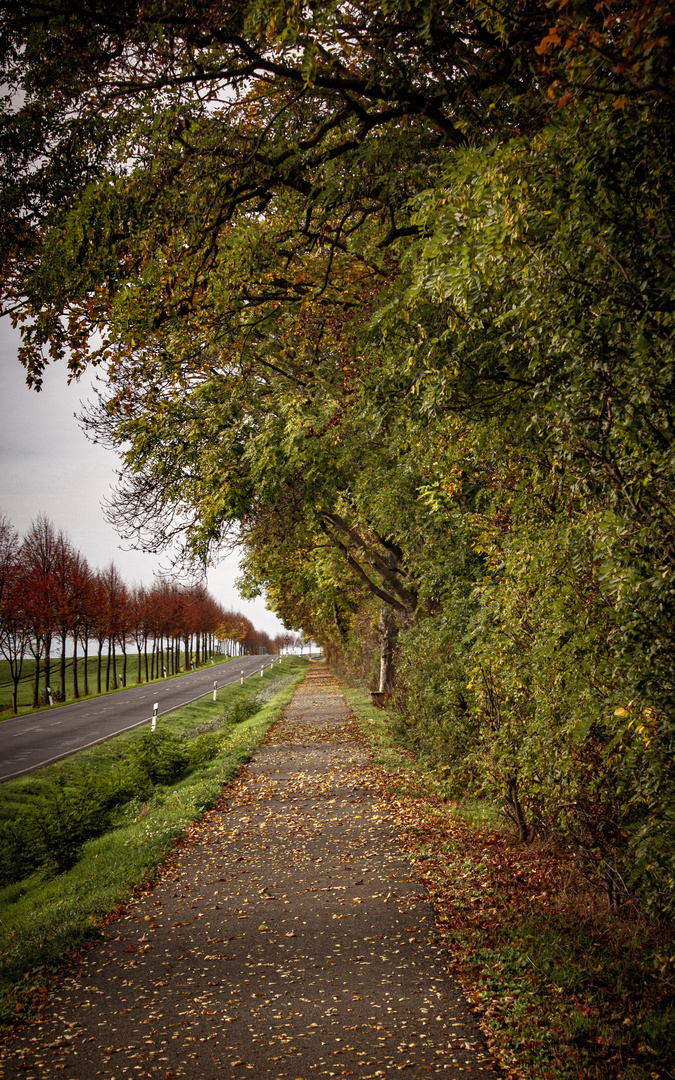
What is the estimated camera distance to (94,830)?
11.7 meters

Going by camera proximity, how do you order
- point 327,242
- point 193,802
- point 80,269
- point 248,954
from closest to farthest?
point 248,954 < point 80,269 < point 327,242 < point 193,802

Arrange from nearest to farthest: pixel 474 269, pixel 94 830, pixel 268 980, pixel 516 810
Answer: pixel 474 269 < pixel 268 980 < pixel 516 810 < pixel 94 830

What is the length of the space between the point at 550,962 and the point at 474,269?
4862mm

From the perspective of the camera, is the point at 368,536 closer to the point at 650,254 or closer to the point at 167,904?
the point at 167,904

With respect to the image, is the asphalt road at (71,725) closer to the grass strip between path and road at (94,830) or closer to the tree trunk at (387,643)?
the grass strip between path and road at (94,830)

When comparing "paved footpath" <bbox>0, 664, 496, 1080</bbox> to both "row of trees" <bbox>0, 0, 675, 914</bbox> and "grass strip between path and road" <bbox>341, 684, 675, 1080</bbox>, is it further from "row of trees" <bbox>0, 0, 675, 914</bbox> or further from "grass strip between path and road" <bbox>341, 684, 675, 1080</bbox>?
"row of trees" <bbox>0, 0, 675, 914</bbox>

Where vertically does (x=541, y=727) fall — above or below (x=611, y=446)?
below

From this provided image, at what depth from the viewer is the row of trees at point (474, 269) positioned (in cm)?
378

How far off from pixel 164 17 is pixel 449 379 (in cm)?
346

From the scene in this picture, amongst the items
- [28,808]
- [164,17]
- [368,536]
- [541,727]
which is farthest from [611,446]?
[368,536]

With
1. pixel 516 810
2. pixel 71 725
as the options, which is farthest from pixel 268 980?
pixel 71 725

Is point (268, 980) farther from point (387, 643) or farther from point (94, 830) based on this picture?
point (387, 643)

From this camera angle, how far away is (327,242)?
8141 millimetres

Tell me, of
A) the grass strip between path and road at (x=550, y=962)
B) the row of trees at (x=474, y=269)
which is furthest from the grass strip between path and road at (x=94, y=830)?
the row of trees at (x=474, y=269)
